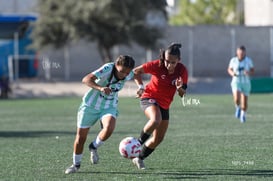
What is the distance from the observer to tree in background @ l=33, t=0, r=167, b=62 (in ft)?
143

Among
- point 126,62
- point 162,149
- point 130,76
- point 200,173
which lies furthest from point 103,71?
point 162,149

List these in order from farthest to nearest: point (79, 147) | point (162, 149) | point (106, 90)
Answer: point (162, 149)
point (79, 147)
point (106, 90)

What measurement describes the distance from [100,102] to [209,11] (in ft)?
185

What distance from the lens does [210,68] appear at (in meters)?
47.6

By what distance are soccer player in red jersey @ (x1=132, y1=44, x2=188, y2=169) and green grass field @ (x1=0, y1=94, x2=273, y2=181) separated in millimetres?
323

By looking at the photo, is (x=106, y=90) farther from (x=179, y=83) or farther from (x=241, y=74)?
(x=241, y=74)

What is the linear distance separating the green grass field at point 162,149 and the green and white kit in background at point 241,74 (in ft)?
2.92

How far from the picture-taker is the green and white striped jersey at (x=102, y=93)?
36.5ft

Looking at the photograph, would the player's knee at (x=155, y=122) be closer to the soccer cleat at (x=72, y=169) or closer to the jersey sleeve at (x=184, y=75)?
the jersey sleeve at (x=184, y=75)

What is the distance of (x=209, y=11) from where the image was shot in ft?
219

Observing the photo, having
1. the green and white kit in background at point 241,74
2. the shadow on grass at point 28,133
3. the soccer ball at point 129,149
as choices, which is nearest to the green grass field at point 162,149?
the shadow on grass at point 28,133

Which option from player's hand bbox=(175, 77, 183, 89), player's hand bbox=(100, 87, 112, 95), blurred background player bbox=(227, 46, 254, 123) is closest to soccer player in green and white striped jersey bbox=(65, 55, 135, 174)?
player's hand bbox=(100, 87, 112, 95)

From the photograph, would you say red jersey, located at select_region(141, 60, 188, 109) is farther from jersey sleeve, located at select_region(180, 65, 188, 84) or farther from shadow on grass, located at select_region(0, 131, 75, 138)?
shadow on grass, located at select_region(0, 131, 75, 138)

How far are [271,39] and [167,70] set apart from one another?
34707mm
